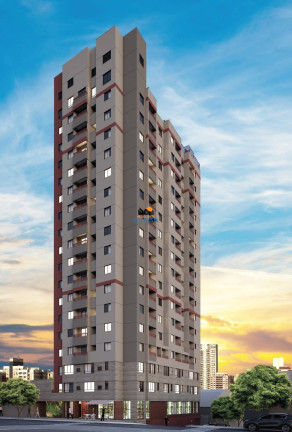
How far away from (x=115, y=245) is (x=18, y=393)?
31240 mm

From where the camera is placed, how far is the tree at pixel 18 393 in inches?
3775

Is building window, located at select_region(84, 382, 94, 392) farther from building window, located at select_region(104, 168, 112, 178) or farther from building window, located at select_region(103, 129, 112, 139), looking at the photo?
building window, located at select_region(103, 129, 112, 139)

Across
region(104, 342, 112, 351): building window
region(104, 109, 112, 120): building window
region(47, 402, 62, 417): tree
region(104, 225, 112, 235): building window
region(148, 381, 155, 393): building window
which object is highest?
region(104, 109, 112, 120): building window

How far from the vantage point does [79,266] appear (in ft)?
345

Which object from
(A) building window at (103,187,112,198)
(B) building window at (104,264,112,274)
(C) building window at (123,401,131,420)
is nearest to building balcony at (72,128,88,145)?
(A) building window at (103,187,112,198)

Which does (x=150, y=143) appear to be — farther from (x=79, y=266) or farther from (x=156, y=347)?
(x=156, y=347)

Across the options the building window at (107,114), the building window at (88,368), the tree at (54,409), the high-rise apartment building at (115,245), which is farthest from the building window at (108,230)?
the tree at (54,409)

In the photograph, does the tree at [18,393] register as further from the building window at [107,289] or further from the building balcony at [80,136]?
the building balcony at [80,136]

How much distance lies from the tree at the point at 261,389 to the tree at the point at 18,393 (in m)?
40.6

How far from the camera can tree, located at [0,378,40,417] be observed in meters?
95.9

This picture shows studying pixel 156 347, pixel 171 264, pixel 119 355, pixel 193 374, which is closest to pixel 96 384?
pixel 119 355

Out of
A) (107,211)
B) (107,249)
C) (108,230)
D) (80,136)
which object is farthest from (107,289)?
(80,136)

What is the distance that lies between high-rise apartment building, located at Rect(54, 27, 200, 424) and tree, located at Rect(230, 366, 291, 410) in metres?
28.2

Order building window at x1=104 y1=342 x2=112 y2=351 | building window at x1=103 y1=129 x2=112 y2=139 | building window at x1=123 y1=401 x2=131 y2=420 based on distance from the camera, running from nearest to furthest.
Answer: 1. building window at x1=123 y1=401 x2=131 y2=420
2. building window at x1=104 y1=342 x2=112 y2=351
3. building window at x1=103 y1=129 x2=112 y2=139
